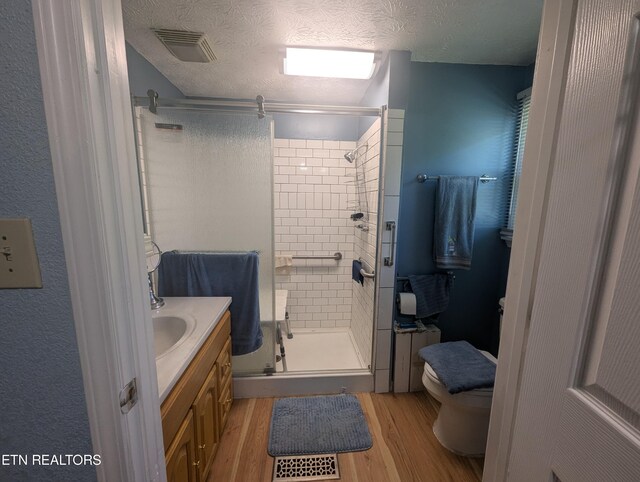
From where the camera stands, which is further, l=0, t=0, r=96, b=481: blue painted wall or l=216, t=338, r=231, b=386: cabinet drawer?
l=216, t=338, r=231, b=386: cabinet drawer

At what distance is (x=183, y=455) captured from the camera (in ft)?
3.22

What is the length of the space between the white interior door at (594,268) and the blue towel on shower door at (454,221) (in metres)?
1.31

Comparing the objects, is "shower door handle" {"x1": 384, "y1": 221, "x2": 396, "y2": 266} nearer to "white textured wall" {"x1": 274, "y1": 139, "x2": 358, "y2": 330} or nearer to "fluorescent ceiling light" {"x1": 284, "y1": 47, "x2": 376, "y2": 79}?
"white textured wall" {"x1": 274, "y1": 139, "x2": 358, "y2": 330}

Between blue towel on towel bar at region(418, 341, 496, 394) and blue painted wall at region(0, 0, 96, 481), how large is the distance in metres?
1.48

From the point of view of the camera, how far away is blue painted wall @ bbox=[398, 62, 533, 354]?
1.76 meters

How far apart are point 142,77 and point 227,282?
4.80 feet

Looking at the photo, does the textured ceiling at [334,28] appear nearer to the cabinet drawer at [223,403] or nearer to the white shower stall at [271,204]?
the white shower stall at [271,204]

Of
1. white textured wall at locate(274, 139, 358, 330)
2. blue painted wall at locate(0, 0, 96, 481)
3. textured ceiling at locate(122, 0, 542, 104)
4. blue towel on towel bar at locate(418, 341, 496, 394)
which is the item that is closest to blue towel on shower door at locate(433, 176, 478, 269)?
blue towel on towel bar at locate(418, 341, 496, 394)


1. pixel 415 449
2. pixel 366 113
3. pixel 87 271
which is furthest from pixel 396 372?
pixel 87 271

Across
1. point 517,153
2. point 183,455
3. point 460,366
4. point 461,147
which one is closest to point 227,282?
point 183,455

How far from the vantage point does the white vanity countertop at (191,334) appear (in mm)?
904

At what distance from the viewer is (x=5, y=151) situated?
413mm

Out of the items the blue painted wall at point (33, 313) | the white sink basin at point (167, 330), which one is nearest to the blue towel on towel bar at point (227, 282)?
the white sink basin at point (167, 330)

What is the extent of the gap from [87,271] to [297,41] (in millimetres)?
1687
